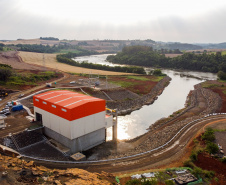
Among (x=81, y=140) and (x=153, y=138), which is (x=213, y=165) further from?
(x=81, y=140)

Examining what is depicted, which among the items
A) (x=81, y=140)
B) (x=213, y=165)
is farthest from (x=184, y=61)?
(x=213, y=165)

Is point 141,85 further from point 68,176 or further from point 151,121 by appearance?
point 68,176

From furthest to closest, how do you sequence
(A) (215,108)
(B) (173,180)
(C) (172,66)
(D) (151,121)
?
(C) (172,66), (A) (215,108), (D) (151,121), (B) (173,180)

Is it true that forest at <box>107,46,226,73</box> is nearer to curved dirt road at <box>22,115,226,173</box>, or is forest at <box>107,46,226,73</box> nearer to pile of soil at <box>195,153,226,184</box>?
curved dirt road at <box>22,115,226,173</box>

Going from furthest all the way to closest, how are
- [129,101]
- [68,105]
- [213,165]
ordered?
[129,101], [68,105], [213,165]

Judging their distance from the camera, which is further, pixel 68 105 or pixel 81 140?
pixel 81 140

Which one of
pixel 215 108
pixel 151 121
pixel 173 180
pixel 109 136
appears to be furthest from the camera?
pixel 215 108

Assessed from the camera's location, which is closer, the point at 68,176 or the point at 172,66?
the point at 68,176

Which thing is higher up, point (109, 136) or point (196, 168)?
point (196, 168)

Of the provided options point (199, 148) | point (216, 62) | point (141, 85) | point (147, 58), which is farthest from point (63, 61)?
point (199, 148)
